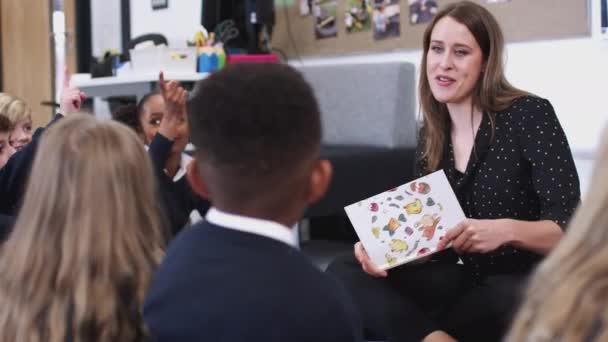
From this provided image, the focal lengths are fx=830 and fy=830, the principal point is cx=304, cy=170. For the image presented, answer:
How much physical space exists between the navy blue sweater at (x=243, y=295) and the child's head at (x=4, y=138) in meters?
1.53

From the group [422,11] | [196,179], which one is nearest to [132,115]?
[422,11]

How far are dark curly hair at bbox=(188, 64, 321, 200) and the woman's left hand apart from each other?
2.39ft

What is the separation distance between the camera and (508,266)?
1.77 metres

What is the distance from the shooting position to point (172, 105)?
1.73m

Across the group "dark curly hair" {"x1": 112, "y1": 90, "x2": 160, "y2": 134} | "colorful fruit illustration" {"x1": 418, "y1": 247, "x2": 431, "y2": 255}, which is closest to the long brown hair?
"colorful fruit illustration" {"x1": 418, "y1": 247, "x2": 431, "y2": 255}

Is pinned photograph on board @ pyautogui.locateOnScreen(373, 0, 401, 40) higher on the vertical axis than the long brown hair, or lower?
higher

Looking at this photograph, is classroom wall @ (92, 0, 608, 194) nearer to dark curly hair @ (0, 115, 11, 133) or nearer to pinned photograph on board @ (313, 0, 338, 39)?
pinned photograph on board @ (313, 0, 338, 39)

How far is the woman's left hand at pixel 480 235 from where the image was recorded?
5.35 feet

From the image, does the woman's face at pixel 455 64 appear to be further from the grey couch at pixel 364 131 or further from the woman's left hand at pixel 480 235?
the grey couch at pixel 364 131

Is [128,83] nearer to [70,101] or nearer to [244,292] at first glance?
[70,101]

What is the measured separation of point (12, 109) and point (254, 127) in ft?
5.29

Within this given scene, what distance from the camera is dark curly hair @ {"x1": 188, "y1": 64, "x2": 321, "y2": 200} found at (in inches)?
37.2

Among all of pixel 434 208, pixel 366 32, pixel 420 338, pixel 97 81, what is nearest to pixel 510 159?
pixel 434 208

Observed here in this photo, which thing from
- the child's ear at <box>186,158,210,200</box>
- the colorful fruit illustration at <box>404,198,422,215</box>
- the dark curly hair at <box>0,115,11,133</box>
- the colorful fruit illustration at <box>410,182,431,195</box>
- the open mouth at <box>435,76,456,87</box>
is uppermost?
the open mouth at <box>435,76,456,87</box>
